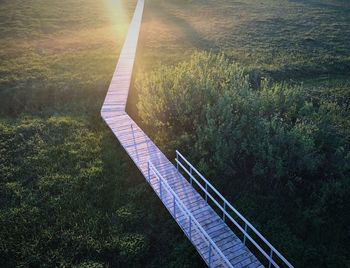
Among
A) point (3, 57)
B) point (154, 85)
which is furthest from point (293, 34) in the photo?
point (3, 57)

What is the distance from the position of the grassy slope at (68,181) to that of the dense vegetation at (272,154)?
2.84m

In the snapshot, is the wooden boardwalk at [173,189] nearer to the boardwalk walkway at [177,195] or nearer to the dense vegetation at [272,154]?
the boardwalk walkway at [177,195]

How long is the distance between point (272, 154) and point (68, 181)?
26.4ft

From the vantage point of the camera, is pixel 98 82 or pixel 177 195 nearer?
pixel 177 195

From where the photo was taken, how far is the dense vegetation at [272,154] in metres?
10.8

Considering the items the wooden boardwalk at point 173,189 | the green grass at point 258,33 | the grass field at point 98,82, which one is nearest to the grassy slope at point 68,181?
the grass field at point 98,82

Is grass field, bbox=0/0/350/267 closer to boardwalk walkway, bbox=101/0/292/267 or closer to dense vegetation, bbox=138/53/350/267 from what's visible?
boardwalk walkway, bbox=101/0/292/267


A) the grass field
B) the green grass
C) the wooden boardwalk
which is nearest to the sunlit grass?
the grass field

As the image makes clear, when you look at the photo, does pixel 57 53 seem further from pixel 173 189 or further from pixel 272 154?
pixel 272 154

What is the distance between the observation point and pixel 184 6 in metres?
41.7

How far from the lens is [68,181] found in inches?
502

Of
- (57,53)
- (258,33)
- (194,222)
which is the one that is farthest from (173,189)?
(258,33)

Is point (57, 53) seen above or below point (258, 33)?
below

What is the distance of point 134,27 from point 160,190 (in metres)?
23.8
